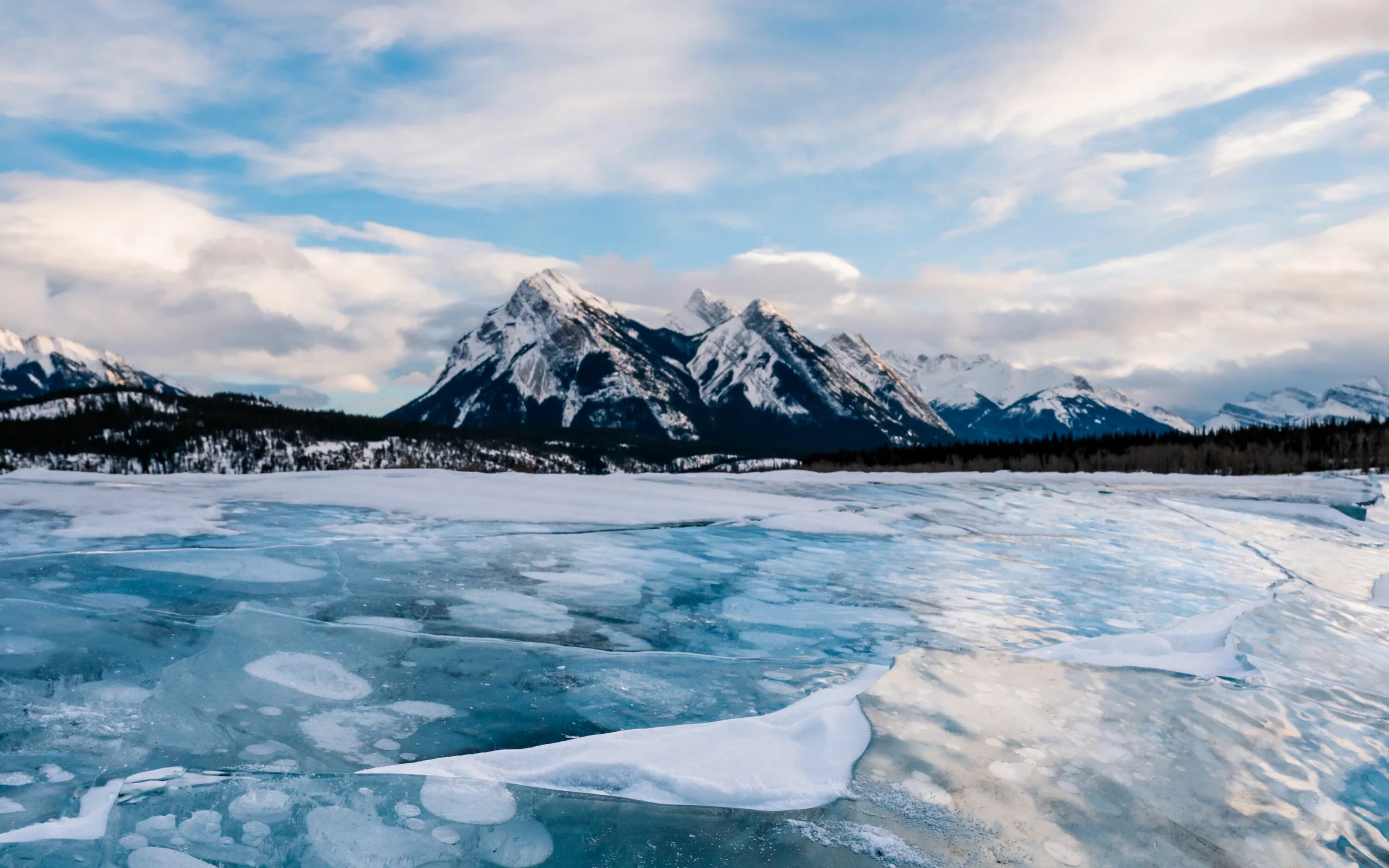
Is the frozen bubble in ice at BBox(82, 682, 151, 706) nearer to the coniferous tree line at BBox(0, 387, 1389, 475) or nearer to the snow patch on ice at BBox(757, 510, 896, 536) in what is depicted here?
the snow patch on ice at BBox(757, 510, 896, 536)

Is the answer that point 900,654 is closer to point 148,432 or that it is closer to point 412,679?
point 412,679

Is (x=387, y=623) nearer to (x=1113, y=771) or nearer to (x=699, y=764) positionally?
(x=699, y=764)

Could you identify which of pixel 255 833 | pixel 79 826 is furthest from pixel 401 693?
pixel 79 826

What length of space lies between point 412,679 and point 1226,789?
12.6ft

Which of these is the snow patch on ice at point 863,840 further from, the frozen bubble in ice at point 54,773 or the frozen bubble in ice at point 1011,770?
the frozen bubble in ice at point 54,773

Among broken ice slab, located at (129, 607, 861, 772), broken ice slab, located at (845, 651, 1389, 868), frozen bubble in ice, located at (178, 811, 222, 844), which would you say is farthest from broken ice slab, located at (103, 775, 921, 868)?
broken ice slab, located at (845, 651, 1389, 868)

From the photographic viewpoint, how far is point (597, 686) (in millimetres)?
4199

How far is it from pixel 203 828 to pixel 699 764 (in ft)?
5.81

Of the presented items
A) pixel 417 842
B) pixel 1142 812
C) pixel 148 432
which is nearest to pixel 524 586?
pixel 417 842

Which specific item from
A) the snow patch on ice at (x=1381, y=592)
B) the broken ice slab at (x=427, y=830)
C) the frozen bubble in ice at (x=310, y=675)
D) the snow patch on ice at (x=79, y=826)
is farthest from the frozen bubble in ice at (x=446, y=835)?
the snow patch on ice at (x=1381, y=592)

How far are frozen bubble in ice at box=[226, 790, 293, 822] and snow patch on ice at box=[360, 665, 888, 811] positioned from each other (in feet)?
1.02

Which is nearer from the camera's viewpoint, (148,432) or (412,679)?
(412,679)

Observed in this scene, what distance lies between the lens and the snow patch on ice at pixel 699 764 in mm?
3041

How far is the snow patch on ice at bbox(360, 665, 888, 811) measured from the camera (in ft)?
→ 9.98
